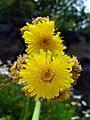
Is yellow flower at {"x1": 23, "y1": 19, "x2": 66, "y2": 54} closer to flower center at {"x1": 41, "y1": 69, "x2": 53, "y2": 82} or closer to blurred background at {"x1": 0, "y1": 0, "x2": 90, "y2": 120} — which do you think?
flower center at {"x1": 41, "y1": 69, "x2": 53, "y2": 82}

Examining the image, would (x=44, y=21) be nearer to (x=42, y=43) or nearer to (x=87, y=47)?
(x=42, y=43)

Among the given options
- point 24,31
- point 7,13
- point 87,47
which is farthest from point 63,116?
point 7,13

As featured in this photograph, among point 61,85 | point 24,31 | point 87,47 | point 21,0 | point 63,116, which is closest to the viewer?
point 61,85

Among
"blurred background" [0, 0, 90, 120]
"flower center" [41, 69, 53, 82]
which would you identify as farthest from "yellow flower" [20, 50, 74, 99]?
"blurred background" [0, 0, 90, 120]

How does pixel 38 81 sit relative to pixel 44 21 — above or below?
below

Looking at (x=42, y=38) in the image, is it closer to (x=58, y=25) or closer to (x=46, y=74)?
(x=46, y=74)

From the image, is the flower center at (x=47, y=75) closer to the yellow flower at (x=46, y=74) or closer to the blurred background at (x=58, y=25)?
the yellow flower at (x=46, y=74)

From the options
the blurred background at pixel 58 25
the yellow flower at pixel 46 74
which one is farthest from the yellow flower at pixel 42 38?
the blurred background at pixel 58 25
